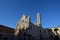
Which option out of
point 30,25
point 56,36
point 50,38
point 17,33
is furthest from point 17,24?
point 56,36

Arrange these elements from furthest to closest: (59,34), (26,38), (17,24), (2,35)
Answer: (59,34) < (17,24) < (26,38) < (2,35)

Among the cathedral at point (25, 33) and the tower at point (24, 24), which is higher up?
the tower at point (24, 24)

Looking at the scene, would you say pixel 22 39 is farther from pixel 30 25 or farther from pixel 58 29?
pixel 58 29

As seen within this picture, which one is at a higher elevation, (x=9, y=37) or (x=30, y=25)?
(x=30, y=25)

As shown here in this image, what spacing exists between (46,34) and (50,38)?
169 inches

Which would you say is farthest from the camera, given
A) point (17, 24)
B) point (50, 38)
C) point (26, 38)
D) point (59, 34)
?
point (59, 34)

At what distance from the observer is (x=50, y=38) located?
43000mm

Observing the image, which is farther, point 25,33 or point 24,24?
point 24,24

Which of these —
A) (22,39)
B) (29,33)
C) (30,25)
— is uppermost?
(30,25)

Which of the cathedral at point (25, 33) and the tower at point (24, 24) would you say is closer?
the cathedral at point (25, 33)

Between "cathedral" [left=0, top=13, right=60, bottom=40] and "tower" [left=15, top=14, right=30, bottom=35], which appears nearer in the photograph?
"cathedral" [left=0, top=13, right=60, bottom=40]

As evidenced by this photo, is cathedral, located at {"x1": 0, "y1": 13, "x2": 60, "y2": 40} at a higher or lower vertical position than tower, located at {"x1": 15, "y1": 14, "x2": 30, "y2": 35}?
lower

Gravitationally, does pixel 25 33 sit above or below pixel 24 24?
below

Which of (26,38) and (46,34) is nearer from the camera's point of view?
(26,38)
